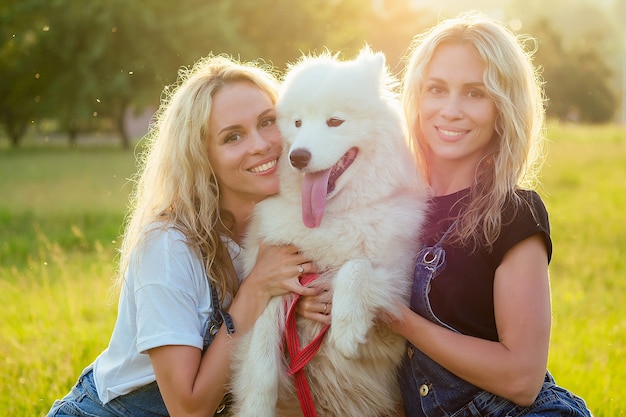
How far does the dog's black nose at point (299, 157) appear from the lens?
279 centimetres

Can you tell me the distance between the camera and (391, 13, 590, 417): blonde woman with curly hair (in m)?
2.49

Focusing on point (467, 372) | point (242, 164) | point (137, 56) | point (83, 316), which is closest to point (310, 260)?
point (242, 164)

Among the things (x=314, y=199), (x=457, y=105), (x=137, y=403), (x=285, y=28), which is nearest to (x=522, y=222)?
(x=457, y=105)

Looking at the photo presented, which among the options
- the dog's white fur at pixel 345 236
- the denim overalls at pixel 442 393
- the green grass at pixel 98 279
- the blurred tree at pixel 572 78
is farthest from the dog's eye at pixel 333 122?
the blurred tree at pixel 572 78

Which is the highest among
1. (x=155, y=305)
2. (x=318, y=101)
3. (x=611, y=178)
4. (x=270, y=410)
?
(x=318, y=101)

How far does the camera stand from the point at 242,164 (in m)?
3.07

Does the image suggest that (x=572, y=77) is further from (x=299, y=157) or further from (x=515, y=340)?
(x=515, y=340)

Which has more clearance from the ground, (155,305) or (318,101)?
(318,101)

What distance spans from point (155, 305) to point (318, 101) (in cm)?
116

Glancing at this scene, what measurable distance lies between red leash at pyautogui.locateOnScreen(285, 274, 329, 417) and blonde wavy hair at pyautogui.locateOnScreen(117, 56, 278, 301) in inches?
13.9

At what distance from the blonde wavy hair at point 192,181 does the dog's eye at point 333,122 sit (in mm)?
418

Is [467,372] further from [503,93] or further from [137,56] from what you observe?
[137,56]

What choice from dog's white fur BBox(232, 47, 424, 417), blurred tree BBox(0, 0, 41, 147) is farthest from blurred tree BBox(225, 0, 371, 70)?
dog's white fur BBox(232, 47, 424, 417)

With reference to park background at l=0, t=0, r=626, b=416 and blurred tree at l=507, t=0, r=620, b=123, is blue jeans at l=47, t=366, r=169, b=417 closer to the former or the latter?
park background at l=0, t=0, r=626, b=416
